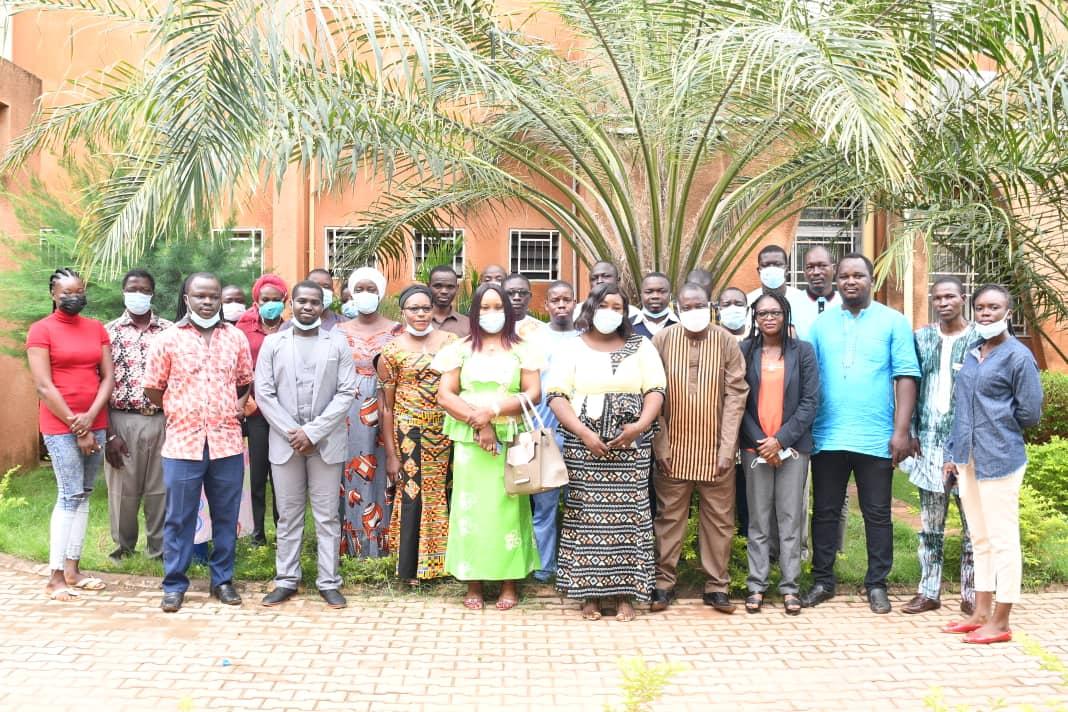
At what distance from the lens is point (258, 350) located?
6.54 m

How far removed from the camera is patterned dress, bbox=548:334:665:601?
535 centimetres

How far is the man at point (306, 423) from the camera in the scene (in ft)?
18.3

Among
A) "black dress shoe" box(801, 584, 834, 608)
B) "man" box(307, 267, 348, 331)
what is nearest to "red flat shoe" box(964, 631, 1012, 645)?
"black dress shoe" box(801, 584, 834, 608)

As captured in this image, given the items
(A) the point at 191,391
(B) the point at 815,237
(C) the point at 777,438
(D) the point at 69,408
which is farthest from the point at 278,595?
(B) the point at 815,237

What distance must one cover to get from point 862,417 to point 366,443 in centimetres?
322

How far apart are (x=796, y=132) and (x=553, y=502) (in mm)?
3854

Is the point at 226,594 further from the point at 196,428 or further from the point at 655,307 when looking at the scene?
the point at 655,307

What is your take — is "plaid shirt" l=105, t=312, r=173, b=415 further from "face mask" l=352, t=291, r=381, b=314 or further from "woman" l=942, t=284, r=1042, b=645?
"woman" l=942, t=284, r=1042, b=645

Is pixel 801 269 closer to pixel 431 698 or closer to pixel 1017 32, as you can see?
pixel 1017 32

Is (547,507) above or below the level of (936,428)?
below

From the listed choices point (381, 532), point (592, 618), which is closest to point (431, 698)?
point (592, 618)

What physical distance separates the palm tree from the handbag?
2.22 metres

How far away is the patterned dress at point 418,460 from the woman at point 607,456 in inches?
31.9

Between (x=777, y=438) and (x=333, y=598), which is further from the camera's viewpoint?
(x=333, y=598)
